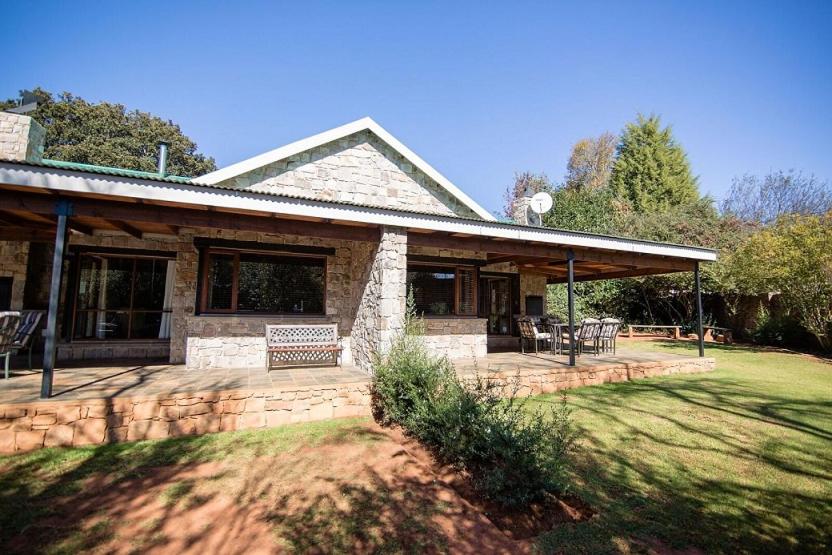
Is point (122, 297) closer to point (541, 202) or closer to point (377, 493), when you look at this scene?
point (377, 493)

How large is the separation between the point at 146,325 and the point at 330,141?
5.72 metres

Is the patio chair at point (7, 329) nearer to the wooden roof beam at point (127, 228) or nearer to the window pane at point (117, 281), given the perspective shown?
the wooden roof beam at point (127, 228)

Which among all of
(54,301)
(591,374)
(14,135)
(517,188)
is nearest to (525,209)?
(591,374)

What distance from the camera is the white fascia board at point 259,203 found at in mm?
4402

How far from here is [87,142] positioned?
23.7 meters

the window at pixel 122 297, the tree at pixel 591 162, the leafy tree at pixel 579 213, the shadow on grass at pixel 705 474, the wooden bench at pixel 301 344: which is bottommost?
the shadow on grass at pixel 705 474

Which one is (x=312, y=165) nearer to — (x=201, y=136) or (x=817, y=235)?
(x=817, y=235)

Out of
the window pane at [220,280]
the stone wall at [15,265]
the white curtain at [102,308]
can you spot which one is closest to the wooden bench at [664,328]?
the window pane at [220,280]

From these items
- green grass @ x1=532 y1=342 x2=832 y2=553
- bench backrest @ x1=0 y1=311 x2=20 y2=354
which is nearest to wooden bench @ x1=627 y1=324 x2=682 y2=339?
green grass @ x1=532 y1=342 x2=832 y2=553

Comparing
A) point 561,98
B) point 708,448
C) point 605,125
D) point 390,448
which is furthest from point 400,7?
point 605,125

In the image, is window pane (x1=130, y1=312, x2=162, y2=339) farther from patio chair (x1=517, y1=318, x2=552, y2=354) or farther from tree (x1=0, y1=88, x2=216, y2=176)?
tree (x1=0, y1=88, x2=216, y2=176)

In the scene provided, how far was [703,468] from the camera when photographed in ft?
13.5

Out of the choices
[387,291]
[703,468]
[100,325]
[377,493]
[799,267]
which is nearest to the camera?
[377,493]

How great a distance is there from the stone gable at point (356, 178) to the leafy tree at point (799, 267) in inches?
383
